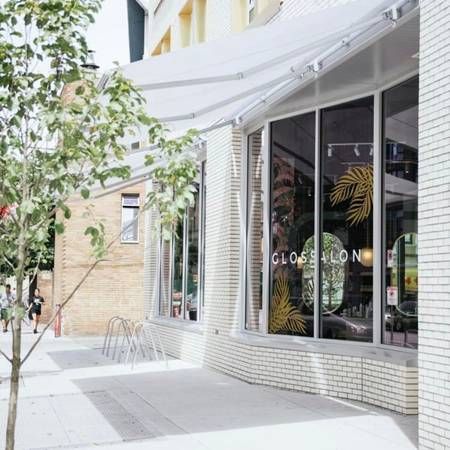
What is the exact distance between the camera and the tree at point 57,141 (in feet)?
14.6

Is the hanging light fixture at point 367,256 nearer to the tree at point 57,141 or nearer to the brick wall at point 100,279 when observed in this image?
the tree at point 57,141

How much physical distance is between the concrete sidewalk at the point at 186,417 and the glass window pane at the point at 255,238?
1094mm

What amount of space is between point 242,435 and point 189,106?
3915 mm

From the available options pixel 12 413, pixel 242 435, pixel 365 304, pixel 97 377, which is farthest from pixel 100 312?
pixel 12 413

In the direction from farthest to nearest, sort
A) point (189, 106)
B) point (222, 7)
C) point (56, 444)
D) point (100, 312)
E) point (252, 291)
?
point (100, 312) → point (222, 7) → point (252, 291) → point (189, 106) → point (56, 444)

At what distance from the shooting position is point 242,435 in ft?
24.4

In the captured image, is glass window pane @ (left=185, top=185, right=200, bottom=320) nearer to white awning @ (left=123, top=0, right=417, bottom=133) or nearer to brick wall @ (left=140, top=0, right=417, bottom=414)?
brick wall @ (left=140, top=0, right=417, bottom=414)

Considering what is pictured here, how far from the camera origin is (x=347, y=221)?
9.98m

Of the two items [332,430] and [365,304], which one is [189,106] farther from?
[332,430]

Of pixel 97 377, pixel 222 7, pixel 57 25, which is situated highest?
pixel 222 7

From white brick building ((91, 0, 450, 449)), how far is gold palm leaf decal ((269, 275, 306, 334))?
0.03 meters

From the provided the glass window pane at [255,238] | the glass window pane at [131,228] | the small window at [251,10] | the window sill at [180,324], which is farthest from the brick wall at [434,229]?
the glass window pane at [131,228]

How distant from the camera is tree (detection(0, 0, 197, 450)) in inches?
175

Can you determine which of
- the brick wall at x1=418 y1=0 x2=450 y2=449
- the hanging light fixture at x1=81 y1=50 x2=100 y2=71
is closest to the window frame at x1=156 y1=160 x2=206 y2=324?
the brick wall at x1=418 y1=0 x2=450 y2=449
